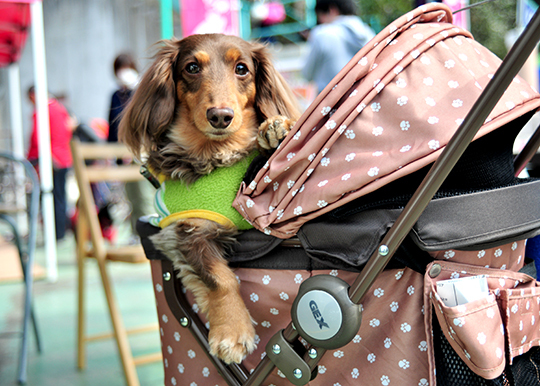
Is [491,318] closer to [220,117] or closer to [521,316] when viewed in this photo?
[521,316]

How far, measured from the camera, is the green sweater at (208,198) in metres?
1.14

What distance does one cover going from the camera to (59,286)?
3756mm

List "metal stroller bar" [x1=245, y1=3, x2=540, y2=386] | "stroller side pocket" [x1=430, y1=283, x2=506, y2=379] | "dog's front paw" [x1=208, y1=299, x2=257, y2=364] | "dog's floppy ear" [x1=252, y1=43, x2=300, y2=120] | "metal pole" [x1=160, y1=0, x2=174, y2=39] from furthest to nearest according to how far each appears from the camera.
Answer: "metal pole" [x1=160, y1=0, x2=174, y2=39], "dog's floppy ear" [x1=252, y1=43, x2=300, y2=120], "dog's front paw" [x1=208, y1=299, x2=257, y2=364], "stroller side pocket" [x1=430, y1=283, x2=506, y2=379], "metal stroller bar" [x1=245, y1=3, x2=540, y2=386]

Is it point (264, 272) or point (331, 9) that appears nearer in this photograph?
point (264, 272)

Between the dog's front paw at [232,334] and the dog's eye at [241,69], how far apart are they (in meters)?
0.74

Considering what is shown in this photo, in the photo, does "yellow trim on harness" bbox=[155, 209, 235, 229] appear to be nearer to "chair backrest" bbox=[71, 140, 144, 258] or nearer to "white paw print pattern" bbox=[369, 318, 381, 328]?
"white paw print pattern" bbox=[369, 318, 381, 328]

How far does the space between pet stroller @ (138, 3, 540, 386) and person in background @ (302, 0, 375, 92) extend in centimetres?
202

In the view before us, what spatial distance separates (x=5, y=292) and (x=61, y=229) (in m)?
1.85

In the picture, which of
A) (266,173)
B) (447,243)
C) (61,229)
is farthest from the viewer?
(61,229)

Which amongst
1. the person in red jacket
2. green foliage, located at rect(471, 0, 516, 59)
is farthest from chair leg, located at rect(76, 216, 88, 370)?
green foliage, located at rect(471, 0, 516, 59)

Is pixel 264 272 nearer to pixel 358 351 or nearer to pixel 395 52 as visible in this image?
pixel 358 351

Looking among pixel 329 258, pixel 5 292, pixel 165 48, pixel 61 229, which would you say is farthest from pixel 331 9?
pixel 61 229

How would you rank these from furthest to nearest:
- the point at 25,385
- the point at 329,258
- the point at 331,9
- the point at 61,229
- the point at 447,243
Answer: the point at 61,229 < the point at 331,9 < the point at 25,385 < the point at 329,258 < the point at 447,243

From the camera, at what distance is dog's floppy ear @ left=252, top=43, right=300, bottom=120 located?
1.46m
